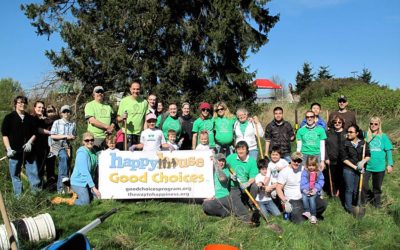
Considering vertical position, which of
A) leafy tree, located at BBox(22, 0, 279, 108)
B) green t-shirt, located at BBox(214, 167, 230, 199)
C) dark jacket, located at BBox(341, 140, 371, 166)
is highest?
leafy tree, located at BBox(22, 0, 279, 108)

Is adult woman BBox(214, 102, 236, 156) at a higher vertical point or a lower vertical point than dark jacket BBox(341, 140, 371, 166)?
higher

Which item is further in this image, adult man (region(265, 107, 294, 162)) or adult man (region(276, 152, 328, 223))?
adult man (region(265, 107, 294, 162))

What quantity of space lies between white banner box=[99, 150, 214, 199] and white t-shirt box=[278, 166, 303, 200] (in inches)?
51.6

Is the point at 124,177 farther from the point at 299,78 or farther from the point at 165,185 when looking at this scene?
the point at 299,78

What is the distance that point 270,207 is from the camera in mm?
6766

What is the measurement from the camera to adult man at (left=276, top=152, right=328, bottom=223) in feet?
21.5

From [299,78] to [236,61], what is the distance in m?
31.5

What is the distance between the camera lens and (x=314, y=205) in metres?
6.48

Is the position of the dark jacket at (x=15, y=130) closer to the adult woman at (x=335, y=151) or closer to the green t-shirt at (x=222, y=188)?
the green t-shirt at (x=222, y=188)

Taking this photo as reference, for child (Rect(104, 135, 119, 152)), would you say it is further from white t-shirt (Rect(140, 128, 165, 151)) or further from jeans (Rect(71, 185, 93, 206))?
jeans (Rect(71, 185, 93, 206))

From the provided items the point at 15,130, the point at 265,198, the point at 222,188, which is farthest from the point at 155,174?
the point at 15,130

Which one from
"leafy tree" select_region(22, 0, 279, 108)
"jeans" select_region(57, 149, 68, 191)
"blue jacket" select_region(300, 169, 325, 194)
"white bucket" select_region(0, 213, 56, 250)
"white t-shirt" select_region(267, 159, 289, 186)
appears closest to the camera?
"white bucket" select_region(0, 213, 56, 250)

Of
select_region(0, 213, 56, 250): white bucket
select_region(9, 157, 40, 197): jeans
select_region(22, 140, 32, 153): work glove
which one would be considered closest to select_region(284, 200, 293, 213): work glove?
select_region(0, 213, 56, 250): white bucket

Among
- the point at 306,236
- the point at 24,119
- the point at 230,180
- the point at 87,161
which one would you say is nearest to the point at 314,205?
the point at 306,236
